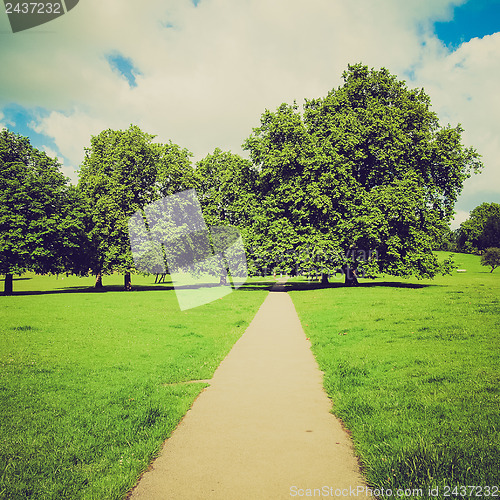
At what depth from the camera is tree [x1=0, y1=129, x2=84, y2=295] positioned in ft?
101

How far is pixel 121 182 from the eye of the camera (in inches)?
1524

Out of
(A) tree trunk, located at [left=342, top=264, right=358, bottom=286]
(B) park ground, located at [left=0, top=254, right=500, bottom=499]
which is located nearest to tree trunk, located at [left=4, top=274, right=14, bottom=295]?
(B) park ground, located at [left=0, top=254, right=500, bottom=499]

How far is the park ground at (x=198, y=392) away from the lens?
13.2 ft

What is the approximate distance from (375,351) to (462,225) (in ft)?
388

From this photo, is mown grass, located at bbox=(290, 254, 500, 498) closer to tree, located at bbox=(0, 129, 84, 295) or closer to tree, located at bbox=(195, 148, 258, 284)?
tree, located at bbox=(195, 148, 258, 284)

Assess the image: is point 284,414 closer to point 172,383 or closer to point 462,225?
point 172,383

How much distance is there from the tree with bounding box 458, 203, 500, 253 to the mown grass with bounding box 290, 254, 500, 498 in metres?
100

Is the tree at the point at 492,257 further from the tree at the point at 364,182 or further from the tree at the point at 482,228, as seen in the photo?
the tree at the point at 364,182

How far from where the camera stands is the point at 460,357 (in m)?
7.82

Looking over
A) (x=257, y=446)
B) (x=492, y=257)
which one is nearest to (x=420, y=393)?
(x=257, y=446)

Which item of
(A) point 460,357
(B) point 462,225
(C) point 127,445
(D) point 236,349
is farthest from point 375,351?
(B) point 462,225

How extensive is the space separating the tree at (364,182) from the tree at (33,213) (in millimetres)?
21899

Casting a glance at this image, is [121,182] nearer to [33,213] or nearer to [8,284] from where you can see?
[33,213]

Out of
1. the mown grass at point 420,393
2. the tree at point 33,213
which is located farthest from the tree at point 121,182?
the mown grass at point 420,393
